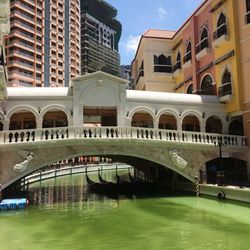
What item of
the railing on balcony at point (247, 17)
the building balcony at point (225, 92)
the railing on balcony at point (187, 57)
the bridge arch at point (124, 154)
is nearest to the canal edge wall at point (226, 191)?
the bridge arch at point (124, 154)

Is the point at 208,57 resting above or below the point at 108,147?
above

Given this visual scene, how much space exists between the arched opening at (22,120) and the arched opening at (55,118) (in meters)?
0.78

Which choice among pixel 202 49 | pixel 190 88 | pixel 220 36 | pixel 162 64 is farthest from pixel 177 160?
pixel 162 64

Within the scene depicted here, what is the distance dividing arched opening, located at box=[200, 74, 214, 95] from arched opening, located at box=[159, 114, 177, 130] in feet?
9.16

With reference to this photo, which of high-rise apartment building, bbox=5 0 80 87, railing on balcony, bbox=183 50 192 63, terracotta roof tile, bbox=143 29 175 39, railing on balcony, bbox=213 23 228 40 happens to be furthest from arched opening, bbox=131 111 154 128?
high-rise apartment building, bbox=5 0 80 87

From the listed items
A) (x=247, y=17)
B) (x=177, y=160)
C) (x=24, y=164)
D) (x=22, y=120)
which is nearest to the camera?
(x=24, y=164)

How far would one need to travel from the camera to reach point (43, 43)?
6369 cm

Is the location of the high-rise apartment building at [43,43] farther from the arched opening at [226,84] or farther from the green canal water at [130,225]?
the green canal water at [130,225]

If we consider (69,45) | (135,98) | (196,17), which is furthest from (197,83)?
(69,45)

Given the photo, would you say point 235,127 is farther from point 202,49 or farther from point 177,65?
point 177,65

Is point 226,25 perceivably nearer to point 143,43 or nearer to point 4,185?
point 143,43

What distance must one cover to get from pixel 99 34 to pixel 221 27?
7929 centimetres

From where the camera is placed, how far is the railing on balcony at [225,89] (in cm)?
2142

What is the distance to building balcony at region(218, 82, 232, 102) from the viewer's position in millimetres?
21266
